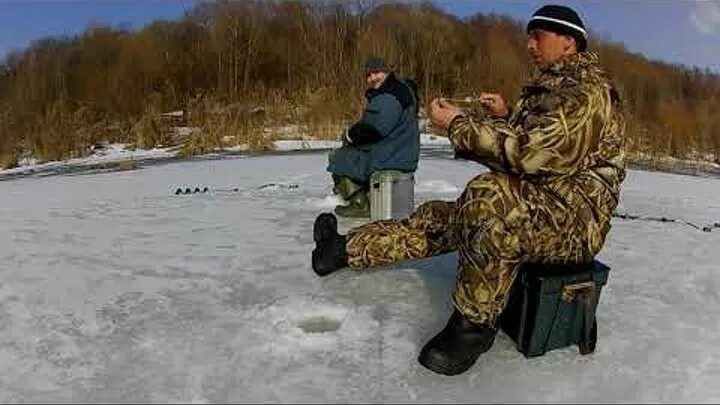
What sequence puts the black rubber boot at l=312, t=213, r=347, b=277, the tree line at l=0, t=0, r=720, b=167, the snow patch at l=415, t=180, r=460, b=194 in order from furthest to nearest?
the tree line at l=0, t=0, r=720, b=167 → the snow patch at l=415, t=180, r=460, b=194 → the black rubber boot at l=312, t=213, r=347, b=277

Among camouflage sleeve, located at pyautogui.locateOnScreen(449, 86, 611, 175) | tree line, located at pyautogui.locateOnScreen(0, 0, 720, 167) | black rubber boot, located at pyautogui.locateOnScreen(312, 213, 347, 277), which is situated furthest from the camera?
tree line, located at pyautogui.locateOnScreen(0, 0, 720, 167)

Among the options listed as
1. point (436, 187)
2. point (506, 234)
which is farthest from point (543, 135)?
point (436, 187)

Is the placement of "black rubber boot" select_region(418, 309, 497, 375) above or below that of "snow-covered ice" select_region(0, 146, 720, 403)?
above

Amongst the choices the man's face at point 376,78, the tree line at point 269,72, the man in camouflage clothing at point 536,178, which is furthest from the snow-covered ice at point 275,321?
the tree line at point 269,72

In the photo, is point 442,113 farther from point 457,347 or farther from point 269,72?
point 269,72

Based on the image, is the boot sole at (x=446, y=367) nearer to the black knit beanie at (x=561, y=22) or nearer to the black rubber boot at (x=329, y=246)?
the black rubber boot at (x=329, y=246)

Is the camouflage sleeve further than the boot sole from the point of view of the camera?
No

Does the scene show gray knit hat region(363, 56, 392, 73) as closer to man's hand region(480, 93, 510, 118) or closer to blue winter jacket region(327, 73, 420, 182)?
blue winter jacket region(327, 73, 420, 182)

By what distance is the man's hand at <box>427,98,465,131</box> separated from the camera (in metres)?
2.48

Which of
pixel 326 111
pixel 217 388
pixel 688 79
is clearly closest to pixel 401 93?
pixel 217 388

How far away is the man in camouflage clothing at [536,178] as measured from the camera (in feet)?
7.82

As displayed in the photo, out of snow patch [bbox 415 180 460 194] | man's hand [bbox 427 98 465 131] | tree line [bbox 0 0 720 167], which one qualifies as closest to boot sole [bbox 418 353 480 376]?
man's hand [bbox 427 98 465 131]

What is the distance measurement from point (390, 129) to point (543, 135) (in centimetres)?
233

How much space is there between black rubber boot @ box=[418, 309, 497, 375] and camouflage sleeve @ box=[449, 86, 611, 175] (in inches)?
20.6
